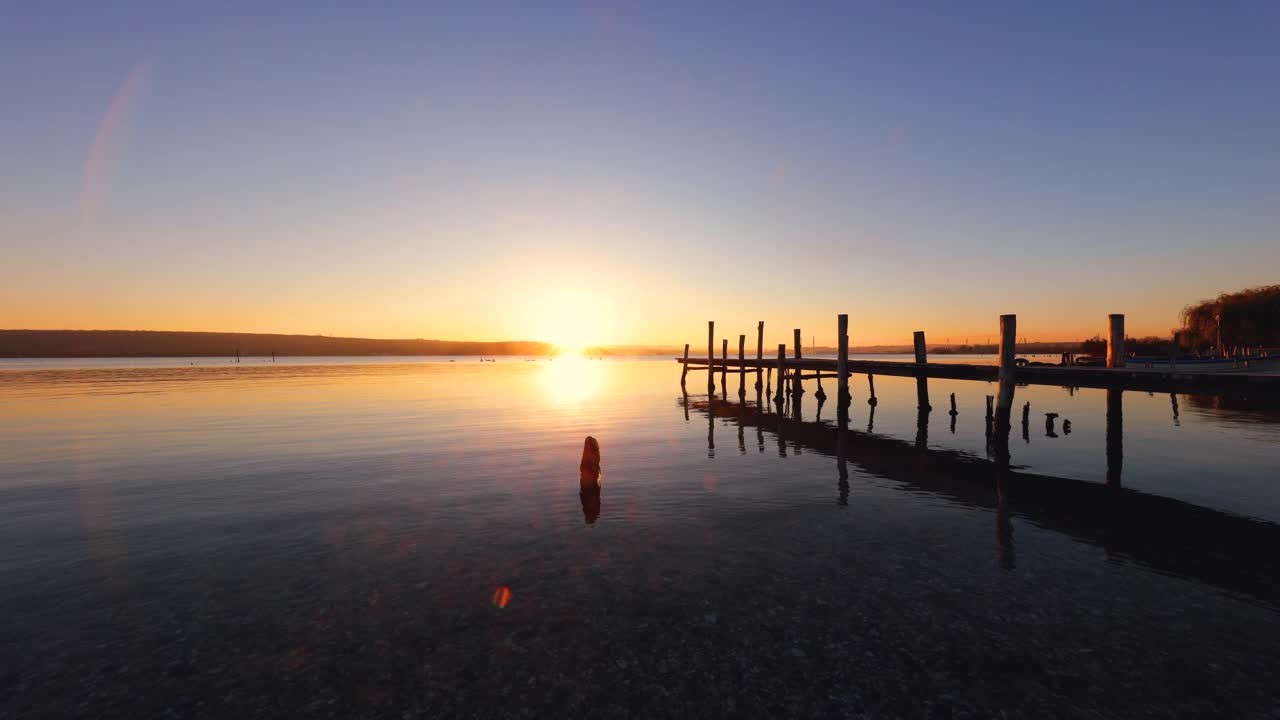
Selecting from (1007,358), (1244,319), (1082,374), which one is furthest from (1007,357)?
(1244,319)

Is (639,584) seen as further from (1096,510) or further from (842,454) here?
(842,454)

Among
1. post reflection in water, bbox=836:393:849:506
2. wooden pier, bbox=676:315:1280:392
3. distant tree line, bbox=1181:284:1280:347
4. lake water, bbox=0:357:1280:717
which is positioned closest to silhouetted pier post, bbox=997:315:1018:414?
wooden pier, bbox=676:315:1280:392

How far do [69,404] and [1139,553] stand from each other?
48.5 meters

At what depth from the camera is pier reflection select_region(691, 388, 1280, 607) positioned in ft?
28.5

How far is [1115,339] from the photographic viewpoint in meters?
16.1

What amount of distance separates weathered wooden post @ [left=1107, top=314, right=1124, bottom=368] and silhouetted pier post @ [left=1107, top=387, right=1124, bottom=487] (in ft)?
3.34

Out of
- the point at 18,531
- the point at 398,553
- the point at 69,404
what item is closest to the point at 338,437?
the point at 18,531

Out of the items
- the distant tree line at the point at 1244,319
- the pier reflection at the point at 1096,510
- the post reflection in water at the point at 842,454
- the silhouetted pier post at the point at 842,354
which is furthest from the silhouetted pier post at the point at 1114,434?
the distant tree line at the point at 1244,319

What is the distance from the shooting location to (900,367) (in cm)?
2386

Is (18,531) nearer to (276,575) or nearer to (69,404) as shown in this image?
(276,575)

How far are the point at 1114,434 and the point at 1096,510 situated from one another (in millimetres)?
5690

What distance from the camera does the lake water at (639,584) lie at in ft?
A: 17.8

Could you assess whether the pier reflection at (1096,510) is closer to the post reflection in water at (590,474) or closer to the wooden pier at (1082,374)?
the wooden pier at (1082,374)

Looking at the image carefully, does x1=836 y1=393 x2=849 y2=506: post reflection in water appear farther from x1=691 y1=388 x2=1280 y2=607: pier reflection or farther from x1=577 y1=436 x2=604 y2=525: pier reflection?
x1=577 y1=436 x2=604 y2=525: pier reflection
